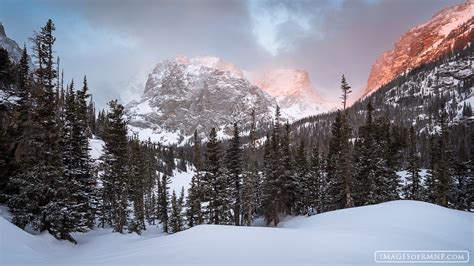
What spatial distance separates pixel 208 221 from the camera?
36.4 m

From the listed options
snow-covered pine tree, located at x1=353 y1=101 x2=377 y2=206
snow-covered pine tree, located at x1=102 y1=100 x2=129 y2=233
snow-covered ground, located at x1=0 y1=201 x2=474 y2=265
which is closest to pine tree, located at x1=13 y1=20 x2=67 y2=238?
snow-covered ground, located at x1=0 y1=201 x2=474 y2=265

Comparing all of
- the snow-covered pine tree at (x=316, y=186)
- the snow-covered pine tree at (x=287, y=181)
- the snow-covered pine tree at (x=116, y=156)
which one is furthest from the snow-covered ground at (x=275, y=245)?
the snow-covered pine tree at (x=316, y=186)

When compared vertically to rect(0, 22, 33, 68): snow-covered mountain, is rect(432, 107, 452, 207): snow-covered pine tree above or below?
below

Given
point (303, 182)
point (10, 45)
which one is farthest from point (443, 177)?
point (10, 45)

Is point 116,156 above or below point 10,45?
below

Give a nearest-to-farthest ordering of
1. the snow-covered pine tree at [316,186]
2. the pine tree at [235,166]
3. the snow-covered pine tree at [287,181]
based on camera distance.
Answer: the pine tree at [235,166]
the snow-covered pine tree at [287,181]
the snow-covered pine tree at [316,186]

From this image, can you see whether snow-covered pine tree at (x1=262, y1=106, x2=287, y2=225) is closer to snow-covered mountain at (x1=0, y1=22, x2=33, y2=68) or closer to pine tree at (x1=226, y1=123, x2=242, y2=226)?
pine tree at (x1=226, y1=123, x2=242, y2=226)

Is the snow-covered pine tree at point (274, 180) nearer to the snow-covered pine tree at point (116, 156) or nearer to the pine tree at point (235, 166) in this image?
the pine tree at point (235, 166)

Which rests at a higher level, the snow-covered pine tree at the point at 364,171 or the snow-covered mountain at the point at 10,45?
the snow-covered mountain at the point at 10,45

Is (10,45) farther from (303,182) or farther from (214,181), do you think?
(303,182)

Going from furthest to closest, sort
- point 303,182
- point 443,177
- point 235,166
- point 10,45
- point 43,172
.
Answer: point 10,45, point 303,182, point 443,177, point 235,166, point 43,172

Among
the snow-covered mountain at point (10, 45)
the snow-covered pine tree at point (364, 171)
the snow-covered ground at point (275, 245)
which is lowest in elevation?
the snow-covered ground at point (275, 245)

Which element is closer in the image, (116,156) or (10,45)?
(116,156)

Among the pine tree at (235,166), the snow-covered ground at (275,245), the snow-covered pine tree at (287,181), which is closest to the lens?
the snow-covered ground at (275,245)
